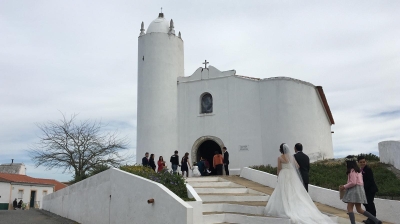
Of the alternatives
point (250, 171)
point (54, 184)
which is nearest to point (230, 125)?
point (250, 171)

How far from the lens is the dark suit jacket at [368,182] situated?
802cm

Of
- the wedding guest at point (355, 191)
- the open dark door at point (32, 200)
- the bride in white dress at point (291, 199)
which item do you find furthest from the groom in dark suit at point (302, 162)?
the open dark door at point (32, 200)

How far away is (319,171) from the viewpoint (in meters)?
16.6

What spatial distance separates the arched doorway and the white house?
21.4 m

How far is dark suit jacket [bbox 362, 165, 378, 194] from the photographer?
802 cm

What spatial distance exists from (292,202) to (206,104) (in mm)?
13052

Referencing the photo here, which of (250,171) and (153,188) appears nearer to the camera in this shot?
(153,188)

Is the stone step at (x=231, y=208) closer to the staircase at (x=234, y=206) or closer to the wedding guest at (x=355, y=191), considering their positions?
the staircase at (x=234, y=206)

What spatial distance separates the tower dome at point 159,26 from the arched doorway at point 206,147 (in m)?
6.73

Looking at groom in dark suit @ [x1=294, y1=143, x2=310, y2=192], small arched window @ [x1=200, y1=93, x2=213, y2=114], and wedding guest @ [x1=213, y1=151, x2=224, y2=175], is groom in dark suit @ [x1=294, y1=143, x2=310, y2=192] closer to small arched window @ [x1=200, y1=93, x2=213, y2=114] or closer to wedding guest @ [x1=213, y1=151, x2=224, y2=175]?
wedding guest @ [x1=213, y1=151, x2=224, y2=175]

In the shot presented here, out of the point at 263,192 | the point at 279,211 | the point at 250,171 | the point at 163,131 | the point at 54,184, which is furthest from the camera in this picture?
the point at 54,184

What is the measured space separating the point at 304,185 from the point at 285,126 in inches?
394

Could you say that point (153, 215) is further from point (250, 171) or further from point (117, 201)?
point (250, 171)

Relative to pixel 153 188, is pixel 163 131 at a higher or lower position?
higher
